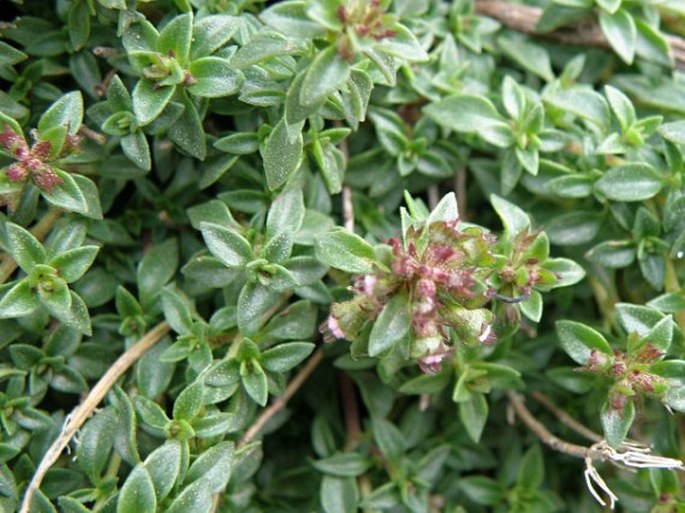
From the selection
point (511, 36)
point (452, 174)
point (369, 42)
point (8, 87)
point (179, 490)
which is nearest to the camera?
point (369, 42)

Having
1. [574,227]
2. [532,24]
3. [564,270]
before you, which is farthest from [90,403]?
[532,24]

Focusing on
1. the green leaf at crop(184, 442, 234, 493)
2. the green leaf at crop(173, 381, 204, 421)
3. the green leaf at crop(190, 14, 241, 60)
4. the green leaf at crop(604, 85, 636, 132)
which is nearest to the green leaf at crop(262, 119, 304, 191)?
the green leaf at crop(190, 14, 241, 60)

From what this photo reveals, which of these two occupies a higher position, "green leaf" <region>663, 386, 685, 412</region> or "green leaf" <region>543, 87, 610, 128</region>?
"green leaf" <region>543, 87, 610, 128</region>

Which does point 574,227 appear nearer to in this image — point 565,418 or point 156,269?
point 565,418

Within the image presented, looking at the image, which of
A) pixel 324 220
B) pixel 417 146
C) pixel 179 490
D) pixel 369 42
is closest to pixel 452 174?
pixel 417 146

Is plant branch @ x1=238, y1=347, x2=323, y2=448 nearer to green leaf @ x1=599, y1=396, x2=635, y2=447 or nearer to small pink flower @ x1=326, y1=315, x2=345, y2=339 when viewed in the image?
small pink flower @ x1=326, y1=315, x2=345, y2=339

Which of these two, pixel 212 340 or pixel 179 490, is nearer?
pixel 179 490

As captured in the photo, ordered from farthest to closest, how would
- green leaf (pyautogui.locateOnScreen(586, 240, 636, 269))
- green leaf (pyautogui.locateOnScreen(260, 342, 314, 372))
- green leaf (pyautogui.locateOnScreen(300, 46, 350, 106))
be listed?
1. green leaf (pyautogui.locateOnScreen(586, 240, 636, 269))
2. green leaf (pyautogui.locateOnScreen(260, 342, 314, 372))
3. green leaf (pyautogui.locateOnScreen(300, 46, 350, 106))

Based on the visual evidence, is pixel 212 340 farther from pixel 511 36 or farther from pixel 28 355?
pixel 511 36
